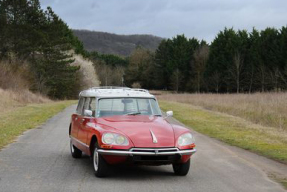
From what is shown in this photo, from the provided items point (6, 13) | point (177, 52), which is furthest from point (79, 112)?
point (177, 52)

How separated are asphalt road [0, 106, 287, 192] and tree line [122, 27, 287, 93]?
3048 centimetres

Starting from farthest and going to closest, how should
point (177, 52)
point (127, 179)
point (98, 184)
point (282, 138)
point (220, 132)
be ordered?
point (177, 52) < point (220, 132) < point (282, 138) < point (127, 179) < point (98, 184)

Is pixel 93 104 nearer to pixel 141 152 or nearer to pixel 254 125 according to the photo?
pixel 141 152

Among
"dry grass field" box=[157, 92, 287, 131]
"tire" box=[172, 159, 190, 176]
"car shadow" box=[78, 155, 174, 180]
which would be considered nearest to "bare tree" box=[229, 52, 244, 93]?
"dry grass field" box=[157, 92, 287, 131]

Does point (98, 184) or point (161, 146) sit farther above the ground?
point (161, 146)

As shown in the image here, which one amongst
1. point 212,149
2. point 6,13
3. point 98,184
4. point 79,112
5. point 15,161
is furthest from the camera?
point 6,13

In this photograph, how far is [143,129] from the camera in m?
7.89

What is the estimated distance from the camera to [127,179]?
779 centimetres

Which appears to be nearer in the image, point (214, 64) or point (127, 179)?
point (127, 179)

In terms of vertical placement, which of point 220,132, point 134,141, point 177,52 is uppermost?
point 177,52

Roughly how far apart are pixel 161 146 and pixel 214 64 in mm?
76296

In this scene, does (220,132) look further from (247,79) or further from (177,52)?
(177,52)

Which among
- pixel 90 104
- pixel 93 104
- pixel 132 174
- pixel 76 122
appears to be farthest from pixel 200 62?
pixel 132 174

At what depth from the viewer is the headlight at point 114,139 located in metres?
7.59
